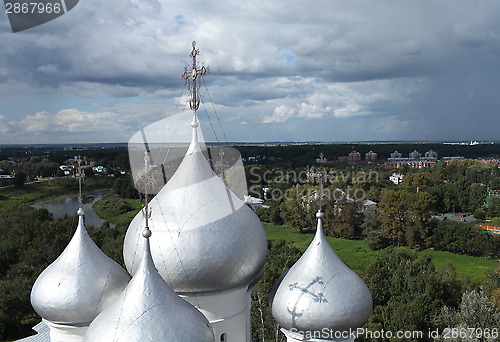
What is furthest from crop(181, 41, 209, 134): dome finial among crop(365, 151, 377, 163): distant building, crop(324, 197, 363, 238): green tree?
crop(365, 151, 377, 163): distant building

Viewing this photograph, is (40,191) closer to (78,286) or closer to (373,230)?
(373,230)

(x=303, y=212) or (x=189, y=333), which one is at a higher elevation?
(x=189, y=333)

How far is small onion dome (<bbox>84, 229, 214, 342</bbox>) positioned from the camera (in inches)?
255

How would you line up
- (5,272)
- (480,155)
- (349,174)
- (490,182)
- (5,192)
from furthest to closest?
1. (480,155)
2. (490,182)
3. (349,174)
4. (5,192)
5. (5,272)

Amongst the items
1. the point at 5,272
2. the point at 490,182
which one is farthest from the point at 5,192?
the point at 490,182

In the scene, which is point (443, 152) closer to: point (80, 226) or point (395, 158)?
point (395, 158)

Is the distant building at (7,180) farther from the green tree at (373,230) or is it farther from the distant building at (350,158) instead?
the distant building at (350,158)

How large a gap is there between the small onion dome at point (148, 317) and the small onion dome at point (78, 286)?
2.13 meters

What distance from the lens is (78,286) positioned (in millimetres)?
8836

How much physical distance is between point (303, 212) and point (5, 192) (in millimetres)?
30799

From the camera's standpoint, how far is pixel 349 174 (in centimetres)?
5678

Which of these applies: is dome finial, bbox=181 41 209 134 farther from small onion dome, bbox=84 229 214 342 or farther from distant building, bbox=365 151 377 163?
distant building, bbox=365 151 377 163

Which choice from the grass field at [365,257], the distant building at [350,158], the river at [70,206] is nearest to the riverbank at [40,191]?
the river at [70,206]

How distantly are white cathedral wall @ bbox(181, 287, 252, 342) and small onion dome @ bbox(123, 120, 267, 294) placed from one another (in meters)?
0.19
